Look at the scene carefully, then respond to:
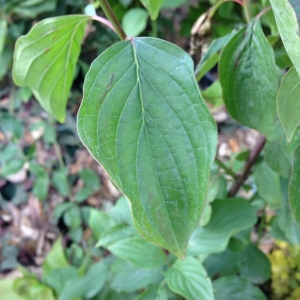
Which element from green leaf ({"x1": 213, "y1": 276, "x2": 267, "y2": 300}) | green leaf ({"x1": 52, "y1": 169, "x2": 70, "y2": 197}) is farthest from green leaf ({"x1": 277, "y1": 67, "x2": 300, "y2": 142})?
green leaf ({"x1": 52, "y1": 169, "x2": 70, "y2": 197})

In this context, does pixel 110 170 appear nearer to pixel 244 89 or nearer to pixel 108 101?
pixel 108 101

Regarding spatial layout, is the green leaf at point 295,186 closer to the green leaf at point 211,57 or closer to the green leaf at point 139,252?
the green leaf at point 211,57

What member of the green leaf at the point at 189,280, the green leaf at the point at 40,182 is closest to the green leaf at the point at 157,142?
the green leaf at the point at 189,280

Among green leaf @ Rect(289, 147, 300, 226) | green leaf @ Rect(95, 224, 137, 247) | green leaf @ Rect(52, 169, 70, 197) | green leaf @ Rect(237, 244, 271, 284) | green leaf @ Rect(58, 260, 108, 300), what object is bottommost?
green leaf @ Rect(52, 169, 70, 197)

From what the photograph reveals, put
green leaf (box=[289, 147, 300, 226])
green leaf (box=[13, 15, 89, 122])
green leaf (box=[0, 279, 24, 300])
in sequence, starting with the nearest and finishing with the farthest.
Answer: green leaf (box=[289, 147, 300, 226]), green leaf (box=[13, 15, 89, 122]), green leaf (box=[0, 279, 24, 300])

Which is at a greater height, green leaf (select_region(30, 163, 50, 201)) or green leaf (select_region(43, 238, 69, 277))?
green leaf (select_region(30, 163, 50, 201))

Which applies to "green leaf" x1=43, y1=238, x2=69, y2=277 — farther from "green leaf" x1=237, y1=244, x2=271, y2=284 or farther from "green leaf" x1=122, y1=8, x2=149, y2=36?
"green leaf" x1=122, y1=8, x2=149, y2=36
